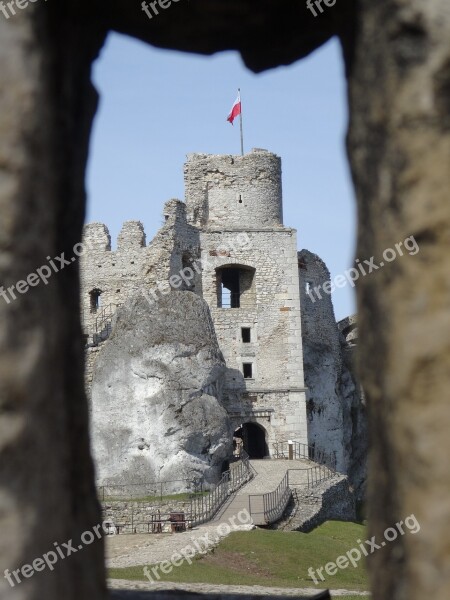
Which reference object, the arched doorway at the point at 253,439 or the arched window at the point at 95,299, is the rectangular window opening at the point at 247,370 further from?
the arched window at the point at 95,299

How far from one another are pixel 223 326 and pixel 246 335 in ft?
3.18

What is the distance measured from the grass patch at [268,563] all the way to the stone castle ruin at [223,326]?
978 cm

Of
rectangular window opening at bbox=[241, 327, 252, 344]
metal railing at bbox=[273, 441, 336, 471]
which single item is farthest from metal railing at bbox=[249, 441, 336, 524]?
rectangular window opening at bbox=[241, 327, 252, 344]

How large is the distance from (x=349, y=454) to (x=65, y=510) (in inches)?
1504

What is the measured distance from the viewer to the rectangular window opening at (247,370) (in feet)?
124

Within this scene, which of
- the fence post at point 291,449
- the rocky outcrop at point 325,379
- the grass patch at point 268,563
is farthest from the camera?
the rocky outcrop at point 325,379

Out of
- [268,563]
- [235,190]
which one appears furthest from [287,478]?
[235,190]

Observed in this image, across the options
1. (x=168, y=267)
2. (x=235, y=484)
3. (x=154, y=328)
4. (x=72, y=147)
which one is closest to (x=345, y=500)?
(x=235, y=484)

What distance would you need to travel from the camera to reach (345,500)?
102ft

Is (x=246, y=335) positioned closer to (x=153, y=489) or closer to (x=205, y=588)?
(x=153, y=489)

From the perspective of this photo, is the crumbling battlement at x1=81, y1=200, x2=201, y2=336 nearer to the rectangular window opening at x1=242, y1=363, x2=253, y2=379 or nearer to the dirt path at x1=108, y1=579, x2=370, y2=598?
the rectangular window opening at x1=242, y1=363, x2=253, y2=379

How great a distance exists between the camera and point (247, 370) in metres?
37.9

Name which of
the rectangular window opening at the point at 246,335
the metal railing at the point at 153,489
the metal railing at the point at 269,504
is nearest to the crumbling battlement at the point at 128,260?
the rectangular window opening at the point at 246,335

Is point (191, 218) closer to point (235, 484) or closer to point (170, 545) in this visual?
point (235, 484)
